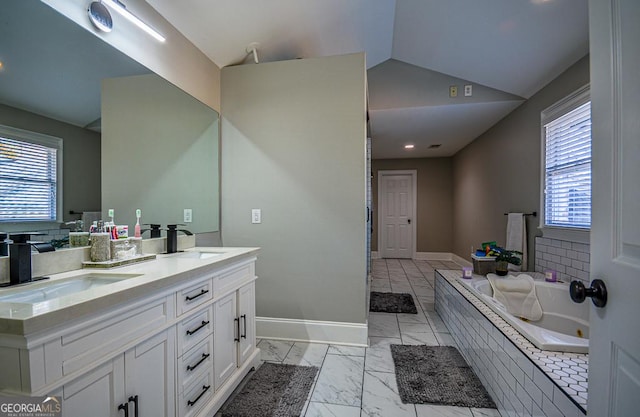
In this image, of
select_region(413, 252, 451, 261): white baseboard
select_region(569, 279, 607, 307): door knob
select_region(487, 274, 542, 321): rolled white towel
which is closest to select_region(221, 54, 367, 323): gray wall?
select_region(487, 274, 542, 321): rolled white towel

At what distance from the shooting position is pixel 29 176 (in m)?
1.18

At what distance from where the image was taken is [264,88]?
2.47 metres

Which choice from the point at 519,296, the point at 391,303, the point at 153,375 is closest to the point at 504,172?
the point at 519,296

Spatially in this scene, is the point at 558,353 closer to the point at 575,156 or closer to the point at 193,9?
the point at 575,156

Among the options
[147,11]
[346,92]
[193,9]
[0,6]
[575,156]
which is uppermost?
[193,9]

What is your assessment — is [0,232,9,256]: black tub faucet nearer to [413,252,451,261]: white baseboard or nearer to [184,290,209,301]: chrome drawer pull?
[184,290,209,301]: chrome drawer pull

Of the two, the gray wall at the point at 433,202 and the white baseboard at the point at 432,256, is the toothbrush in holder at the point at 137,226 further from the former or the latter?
the white baseboard at the point at 432,256

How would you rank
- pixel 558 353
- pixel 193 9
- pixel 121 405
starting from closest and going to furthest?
pixel 121 405, pixel 558 353, pixel 193 9

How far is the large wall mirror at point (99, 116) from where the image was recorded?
1165 mm

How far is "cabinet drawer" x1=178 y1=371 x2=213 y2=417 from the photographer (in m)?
1.24

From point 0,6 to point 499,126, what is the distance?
15.7ft

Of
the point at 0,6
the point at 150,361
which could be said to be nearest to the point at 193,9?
the point at 0,6

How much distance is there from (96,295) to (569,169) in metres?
3.44

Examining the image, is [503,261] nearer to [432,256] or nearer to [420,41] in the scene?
[420,41]
